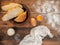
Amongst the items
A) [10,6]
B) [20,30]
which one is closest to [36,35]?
[20,30]

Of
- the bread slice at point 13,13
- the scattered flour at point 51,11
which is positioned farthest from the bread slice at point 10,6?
the scattered flour at point 51,11

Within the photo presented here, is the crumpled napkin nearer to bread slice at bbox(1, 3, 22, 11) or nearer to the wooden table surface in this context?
the wooden table surface

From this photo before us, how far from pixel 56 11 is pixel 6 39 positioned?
357mm

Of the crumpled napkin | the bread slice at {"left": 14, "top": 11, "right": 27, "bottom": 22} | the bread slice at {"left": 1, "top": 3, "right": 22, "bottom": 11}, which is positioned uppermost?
the bread slice at {"left": 1, "top": 3, "right": 22, "bottom": 11}

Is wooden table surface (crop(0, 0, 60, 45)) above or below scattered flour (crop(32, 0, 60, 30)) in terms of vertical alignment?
below

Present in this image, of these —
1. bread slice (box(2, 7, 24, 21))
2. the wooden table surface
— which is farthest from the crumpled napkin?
bread slice (box(2, 7, 24, 21))

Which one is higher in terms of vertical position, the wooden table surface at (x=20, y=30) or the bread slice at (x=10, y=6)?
the bread slice at (x=10, y=6)

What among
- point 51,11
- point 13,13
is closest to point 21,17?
point 13,13

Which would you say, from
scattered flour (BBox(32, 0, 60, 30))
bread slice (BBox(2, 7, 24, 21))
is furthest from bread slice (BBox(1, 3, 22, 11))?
scattered flour (BBox(32, 0, 60, 30))

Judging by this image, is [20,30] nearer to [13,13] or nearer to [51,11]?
[13,13]

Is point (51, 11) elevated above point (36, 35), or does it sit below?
above

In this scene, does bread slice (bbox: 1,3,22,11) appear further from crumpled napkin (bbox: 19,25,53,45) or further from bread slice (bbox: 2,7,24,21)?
crumpled napkin (bbox: 19,25,53,45)

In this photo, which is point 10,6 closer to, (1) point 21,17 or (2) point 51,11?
(1) point 21,17

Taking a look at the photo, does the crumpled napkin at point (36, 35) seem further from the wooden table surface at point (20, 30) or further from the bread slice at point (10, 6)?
the bread slice at point (10, 6)
